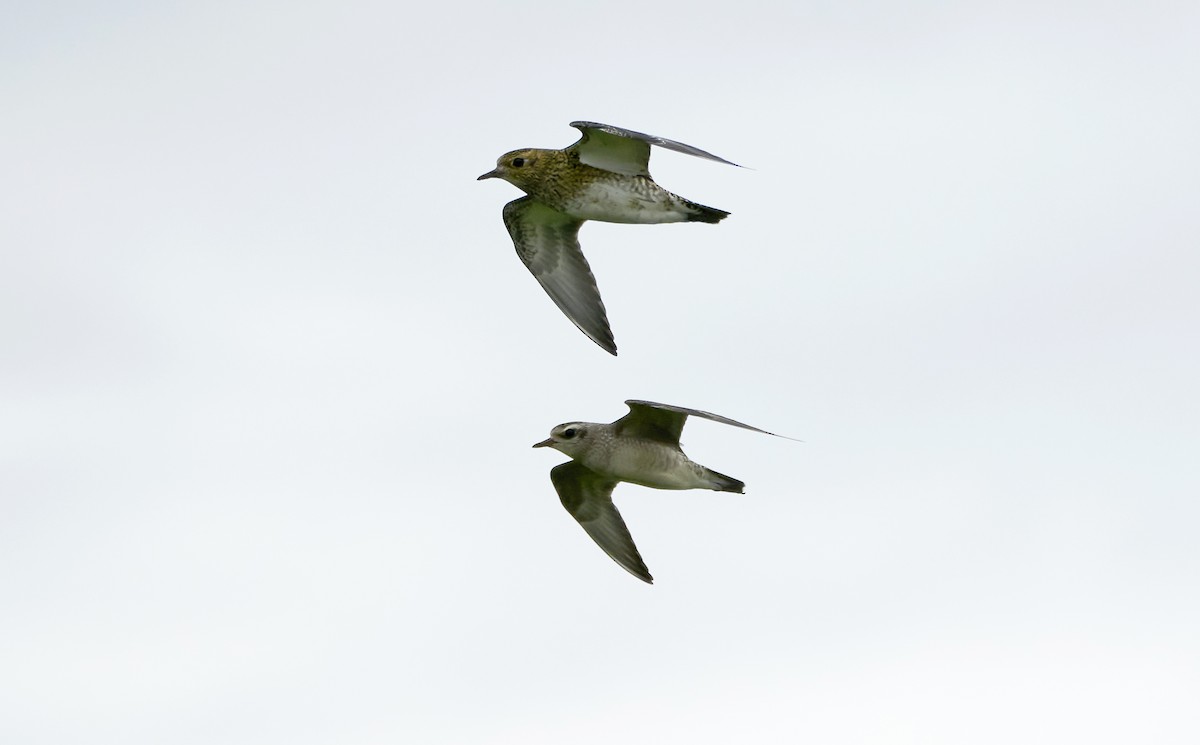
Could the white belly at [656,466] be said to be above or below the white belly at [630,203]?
below

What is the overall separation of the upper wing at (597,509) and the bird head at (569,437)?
275 millimetres

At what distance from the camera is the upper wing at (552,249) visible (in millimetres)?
22344

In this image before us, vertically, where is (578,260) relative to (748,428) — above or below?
above

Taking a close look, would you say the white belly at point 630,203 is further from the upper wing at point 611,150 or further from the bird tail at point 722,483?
the bird tail at point 722,483

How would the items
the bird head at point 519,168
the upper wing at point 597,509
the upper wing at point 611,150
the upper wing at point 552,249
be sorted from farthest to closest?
1. the upper wing at point 552,249
2. the upper wing at point 597,509
3. the bird head at point 519,168
4. the upper wing at point 611,150

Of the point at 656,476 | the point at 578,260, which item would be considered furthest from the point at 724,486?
the point at 578,260

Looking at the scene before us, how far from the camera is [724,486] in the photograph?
21656 mm

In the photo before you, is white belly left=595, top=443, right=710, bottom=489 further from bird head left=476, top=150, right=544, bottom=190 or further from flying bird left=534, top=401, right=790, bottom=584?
bird head left=476, top=150, right=544, bottom=190

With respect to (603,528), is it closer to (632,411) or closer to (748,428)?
(632,411)

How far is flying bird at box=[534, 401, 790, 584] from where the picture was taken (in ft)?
70.0

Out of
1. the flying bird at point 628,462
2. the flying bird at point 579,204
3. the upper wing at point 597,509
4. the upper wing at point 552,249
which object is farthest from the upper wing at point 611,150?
the upper wing at point 597,509

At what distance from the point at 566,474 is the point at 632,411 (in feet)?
4.26

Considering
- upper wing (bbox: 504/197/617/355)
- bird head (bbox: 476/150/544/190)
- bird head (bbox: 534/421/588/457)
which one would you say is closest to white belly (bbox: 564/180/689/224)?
bird head (bbox: 476/150/544/190)

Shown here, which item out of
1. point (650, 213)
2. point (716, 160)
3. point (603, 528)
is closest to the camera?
point (716, 160)
